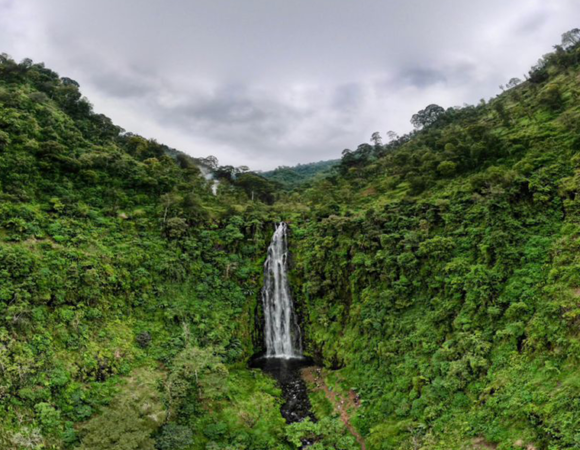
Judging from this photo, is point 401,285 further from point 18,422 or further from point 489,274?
point 18,422

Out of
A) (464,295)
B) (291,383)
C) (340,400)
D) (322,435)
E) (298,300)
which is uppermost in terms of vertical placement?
(464,295)

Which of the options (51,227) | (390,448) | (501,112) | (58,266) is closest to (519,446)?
(390,448)

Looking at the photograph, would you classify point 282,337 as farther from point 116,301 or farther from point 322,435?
point 116,301

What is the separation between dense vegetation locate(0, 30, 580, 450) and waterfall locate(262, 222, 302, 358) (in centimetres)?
134

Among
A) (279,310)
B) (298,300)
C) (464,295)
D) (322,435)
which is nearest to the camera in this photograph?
(322,435)

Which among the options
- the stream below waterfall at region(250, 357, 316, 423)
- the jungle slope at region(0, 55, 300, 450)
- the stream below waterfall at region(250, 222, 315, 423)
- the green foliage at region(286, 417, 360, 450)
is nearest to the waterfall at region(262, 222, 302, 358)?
the stream below waterfall at region(250, 222, 315, 423)

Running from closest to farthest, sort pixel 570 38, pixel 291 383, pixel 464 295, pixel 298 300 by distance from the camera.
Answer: pixel 464 295 < pixel 291 383 < pixel 298 300 < pixel 570 38

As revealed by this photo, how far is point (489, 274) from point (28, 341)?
2958 centimetres

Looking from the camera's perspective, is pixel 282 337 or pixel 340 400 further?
pixel 282 337

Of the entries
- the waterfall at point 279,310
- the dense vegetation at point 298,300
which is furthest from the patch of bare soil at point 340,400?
the waterfall at point 279,310

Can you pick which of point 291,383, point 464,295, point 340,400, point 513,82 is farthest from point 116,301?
point 513,82

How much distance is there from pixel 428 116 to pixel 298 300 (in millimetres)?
61111

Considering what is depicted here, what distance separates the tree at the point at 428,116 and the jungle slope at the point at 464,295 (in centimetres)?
3196

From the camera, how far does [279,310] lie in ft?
115
